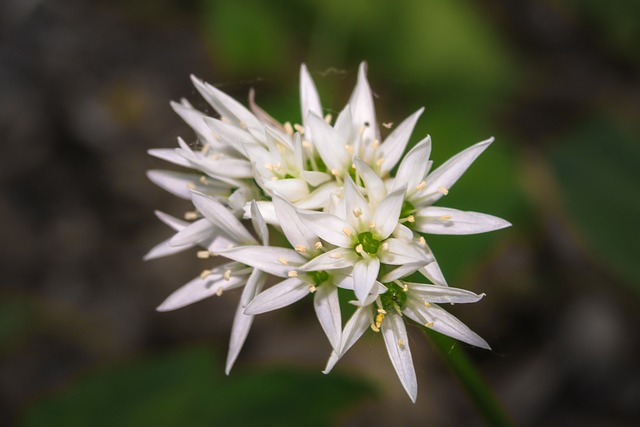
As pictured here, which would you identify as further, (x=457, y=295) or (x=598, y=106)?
(x=598, y=106)

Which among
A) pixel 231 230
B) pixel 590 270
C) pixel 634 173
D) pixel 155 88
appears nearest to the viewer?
pixel 231 230

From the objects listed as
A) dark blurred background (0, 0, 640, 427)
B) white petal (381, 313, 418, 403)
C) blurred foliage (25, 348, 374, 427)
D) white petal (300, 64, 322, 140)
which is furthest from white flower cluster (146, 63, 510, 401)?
dark blurred background (0, 0, 640, 427)

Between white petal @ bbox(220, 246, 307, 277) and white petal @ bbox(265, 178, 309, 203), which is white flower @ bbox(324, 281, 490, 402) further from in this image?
white petal @ bbox(265, 178, 309, 203)

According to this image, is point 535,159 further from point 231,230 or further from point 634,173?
point 231,230

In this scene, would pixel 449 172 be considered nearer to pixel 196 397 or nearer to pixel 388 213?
pixel 388 213

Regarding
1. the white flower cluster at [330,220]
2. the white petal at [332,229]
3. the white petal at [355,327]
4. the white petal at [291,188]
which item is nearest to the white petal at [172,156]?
the white flower cluster at [330,220]

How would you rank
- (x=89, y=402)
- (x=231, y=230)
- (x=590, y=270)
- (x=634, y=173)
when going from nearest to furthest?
(x=231, y=230) → (x=89, y=402) → (x=634, y=173) → (x=590, y=270)

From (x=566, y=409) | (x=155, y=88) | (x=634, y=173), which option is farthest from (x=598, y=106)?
(x=155, y=88)
